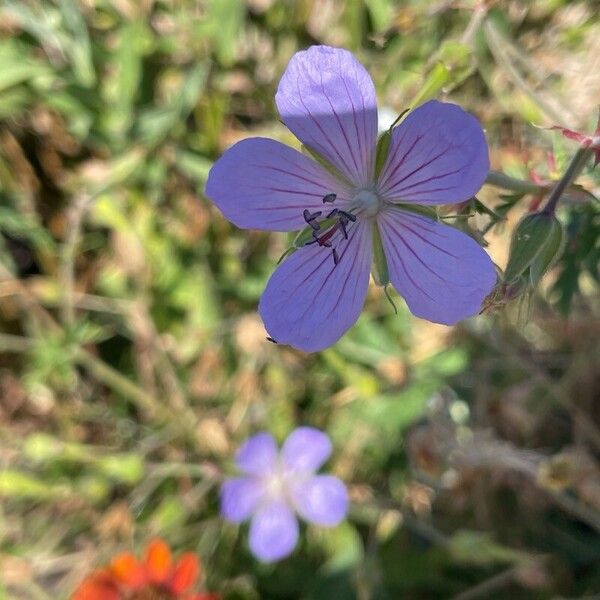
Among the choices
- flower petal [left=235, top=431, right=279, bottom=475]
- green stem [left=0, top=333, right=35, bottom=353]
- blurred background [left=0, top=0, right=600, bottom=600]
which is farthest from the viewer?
green stem [left=0, top=333, right=35, bottom=353]

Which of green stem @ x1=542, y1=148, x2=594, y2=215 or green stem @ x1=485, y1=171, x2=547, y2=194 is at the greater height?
green stem @ x1=542, y1=148, x2=594, y2=215

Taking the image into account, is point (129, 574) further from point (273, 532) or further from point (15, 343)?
point (15, 343)

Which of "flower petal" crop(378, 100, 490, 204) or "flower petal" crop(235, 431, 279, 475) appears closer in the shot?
"flower petal" crop(378, 100, 490, 204)

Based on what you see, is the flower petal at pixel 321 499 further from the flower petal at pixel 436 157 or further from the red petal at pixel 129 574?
the flower petal at pixel 436 157

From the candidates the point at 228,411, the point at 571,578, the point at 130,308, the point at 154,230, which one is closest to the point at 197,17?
the point at 154,230

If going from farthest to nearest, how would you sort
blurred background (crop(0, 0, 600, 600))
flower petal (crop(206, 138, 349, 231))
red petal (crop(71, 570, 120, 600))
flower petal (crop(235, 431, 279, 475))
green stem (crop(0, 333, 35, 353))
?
1. green stem (crop(0, 333, 35, 353))
2. flower petal (crop(235, 431, 279, 475))
3. blurred background (crop(0, 0, 600, 600))
4. red petal (crop(71, 570, 120, 600))
5. flower petal (crop(206, 138, 349, 231))

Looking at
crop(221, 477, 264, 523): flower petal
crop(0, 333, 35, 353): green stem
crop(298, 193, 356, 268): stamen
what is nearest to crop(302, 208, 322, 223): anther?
crop(298, 193, 356, 268): stamen

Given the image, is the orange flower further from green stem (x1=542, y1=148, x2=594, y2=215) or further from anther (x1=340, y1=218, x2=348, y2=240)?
green stem (x1=542, y1=148, x2=594, y2=215)

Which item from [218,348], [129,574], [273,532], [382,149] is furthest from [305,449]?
[382,149]
